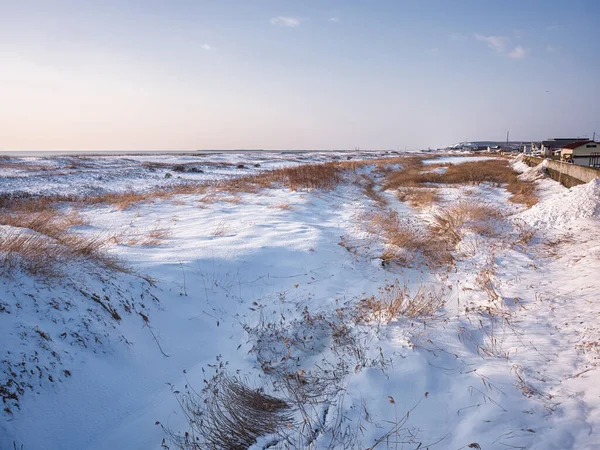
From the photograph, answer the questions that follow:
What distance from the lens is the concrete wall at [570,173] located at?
14578mm

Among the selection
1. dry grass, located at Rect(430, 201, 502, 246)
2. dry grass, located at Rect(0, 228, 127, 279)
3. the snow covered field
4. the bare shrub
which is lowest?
the bare shrub

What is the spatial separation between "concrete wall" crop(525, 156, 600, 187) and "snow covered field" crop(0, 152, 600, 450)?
9.03 metres

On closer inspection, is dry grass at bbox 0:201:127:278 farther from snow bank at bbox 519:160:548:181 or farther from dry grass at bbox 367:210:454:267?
snow bank at bbox 519:160:548:181

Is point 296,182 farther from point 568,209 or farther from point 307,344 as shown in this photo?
point 307,344

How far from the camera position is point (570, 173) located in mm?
17406

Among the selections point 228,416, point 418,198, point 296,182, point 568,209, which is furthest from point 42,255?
point 418,198

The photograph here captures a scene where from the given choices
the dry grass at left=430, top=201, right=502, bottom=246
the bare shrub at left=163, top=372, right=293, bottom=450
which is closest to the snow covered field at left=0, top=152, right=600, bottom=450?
the bare shrub at left=163, top=372, right=293, bottom=450

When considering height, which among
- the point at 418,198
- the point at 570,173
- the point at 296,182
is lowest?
the point at 418,198

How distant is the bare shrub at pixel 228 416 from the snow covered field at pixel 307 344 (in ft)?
0.06

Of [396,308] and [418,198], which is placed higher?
[418,198]

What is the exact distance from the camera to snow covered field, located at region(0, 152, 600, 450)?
9.67 ft

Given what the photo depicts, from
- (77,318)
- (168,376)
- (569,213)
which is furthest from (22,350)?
(569,213)

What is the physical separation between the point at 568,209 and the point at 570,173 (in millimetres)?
12089

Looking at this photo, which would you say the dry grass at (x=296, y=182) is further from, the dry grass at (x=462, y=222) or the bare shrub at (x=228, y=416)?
the bare shrub at (x=228, y=416)
